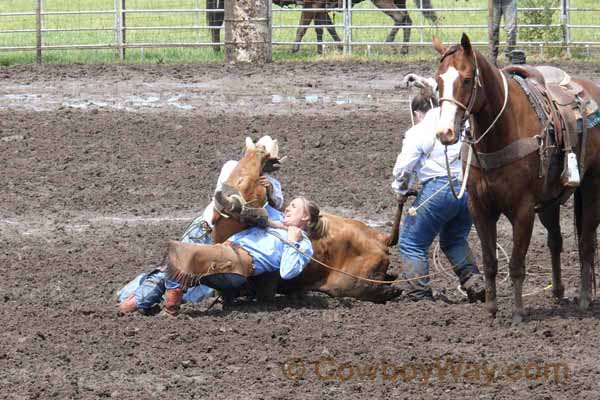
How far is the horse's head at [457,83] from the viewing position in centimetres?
666

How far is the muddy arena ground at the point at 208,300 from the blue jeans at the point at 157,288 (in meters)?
0.14

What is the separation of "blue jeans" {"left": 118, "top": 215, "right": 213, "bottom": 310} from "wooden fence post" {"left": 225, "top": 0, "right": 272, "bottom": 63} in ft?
33.1

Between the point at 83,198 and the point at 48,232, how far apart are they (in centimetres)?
103

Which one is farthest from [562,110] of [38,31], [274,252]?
[38,31]

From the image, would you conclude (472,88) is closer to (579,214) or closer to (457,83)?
(457,83)

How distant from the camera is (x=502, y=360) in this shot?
653 centimetres

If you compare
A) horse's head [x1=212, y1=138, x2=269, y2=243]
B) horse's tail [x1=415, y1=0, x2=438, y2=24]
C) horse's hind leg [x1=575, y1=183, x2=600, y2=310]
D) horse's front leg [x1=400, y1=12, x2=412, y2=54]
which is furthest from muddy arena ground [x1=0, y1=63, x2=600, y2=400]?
horse's tail [x1=415, y1=0, x2=438, y2=24]

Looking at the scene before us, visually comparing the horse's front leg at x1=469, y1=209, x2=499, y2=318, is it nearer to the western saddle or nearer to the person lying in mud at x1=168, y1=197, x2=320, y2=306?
the western saddle

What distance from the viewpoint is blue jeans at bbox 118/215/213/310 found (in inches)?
296

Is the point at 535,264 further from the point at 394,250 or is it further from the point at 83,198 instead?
the point at 83,198

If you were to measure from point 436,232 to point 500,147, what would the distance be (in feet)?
4.24

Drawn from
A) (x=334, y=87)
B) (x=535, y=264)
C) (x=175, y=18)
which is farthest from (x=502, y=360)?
(x=175, y=18)

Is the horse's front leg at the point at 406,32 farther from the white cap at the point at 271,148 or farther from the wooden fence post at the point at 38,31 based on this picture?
the white cap at the point at 271,148

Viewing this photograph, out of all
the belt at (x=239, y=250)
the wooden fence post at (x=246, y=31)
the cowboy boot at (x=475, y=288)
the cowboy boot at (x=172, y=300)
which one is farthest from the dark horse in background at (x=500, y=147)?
the wooden fence post at (x=246, y=31)
